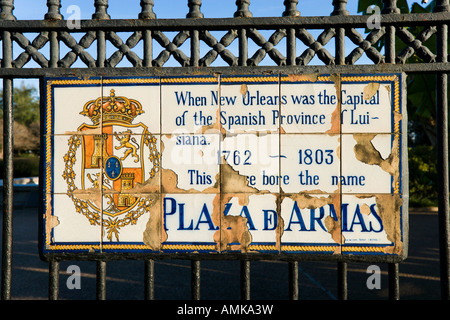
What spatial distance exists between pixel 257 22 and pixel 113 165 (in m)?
1.62

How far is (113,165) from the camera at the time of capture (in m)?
2.56

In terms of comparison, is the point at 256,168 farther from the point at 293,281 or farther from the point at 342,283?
the point at 342,283

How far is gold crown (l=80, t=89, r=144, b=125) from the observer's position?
2.56 m

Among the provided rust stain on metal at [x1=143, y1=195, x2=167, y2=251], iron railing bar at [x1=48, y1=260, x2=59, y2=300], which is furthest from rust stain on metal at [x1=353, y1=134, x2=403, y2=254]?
iron railing bar at [x1=48, y1=260, x2=59, y2=300]

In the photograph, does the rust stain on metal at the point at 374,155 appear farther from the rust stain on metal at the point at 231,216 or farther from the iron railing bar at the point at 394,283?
the rust stain on metal at the point at 231,216

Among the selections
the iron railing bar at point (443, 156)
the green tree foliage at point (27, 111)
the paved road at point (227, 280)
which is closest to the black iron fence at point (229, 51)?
the iron railing bar at point (443, 156)

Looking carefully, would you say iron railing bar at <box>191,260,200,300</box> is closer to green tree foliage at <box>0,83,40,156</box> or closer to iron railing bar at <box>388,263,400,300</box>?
iron railing bar at <box>388,263,400,300</box>

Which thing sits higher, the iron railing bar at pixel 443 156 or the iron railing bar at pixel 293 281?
the iron railing bar at pixel 443 156

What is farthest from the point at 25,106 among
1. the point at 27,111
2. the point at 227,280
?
the point at 227,280

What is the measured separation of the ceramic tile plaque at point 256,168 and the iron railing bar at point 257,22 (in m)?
0.39

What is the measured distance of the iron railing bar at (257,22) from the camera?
2.43 meters

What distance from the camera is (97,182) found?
257 cm

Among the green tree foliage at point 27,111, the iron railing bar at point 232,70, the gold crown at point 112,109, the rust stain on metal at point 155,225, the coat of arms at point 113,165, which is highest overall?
the green tree foliage at point 27,111
